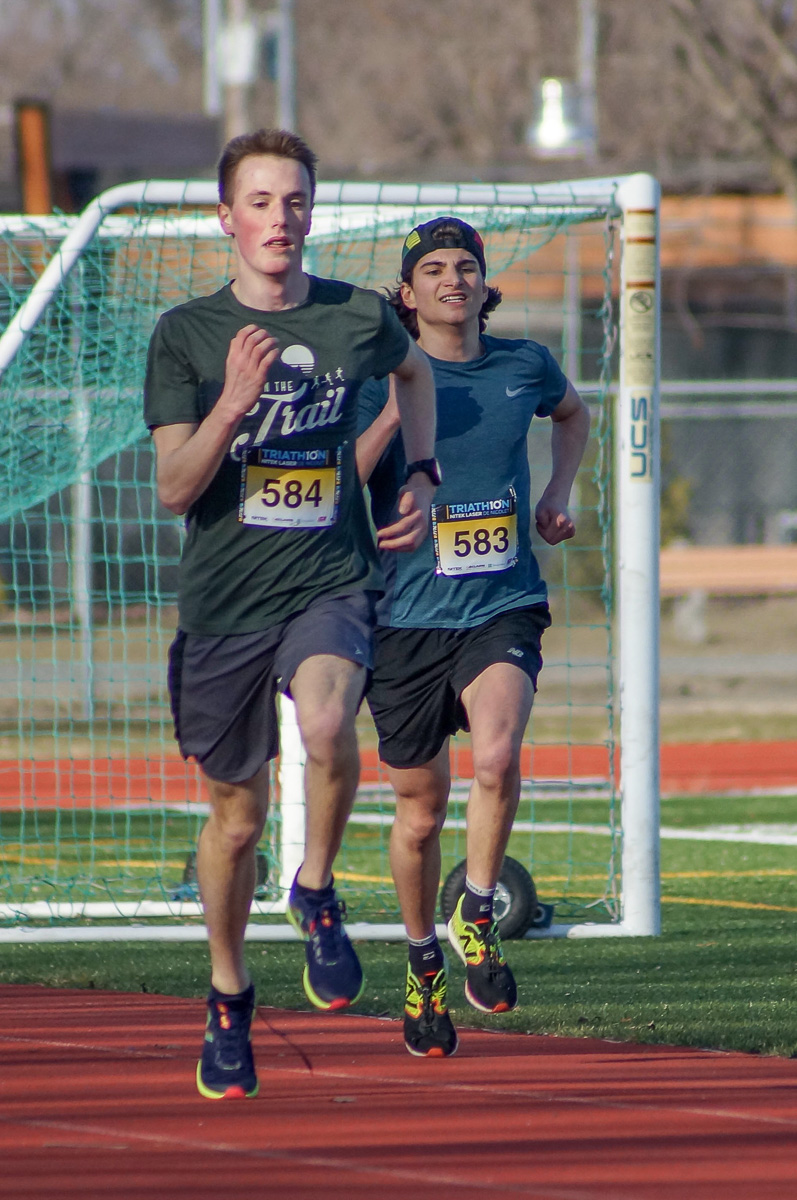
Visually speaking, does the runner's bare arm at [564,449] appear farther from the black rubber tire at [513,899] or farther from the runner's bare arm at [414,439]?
the black rubber tire at [513,899]

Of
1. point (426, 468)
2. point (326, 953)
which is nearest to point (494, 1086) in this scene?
point (326, 953)

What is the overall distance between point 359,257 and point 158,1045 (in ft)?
14.7

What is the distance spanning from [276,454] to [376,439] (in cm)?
81

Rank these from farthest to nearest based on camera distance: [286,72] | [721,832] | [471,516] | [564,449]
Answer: [286,72]
[721,832]
[564,449]
[471,516]

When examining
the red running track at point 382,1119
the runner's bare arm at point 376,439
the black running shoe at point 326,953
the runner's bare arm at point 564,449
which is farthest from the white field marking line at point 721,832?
A: the black running shoe at point 326,953

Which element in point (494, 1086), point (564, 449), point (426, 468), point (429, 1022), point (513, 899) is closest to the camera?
point (494, 1086)

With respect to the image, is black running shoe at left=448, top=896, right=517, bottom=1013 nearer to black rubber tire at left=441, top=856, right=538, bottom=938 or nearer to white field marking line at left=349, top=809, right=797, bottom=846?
black rubber tire at left=441, top=856, right=538, bottom=938

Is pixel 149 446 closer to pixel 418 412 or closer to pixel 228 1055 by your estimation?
pixel 418 412

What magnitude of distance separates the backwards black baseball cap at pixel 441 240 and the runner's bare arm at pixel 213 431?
1.47m

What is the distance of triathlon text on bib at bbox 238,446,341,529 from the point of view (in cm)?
450

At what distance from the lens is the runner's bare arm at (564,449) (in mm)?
5902

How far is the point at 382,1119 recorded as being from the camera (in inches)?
175

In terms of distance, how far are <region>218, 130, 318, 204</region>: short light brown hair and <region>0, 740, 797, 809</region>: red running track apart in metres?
6.67

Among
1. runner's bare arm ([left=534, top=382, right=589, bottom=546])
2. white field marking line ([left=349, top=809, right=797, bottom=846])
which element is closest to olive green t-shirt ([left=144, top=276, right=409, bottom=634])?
runner's bare arm ([left=534, top=382, right=589, bottom=546])
